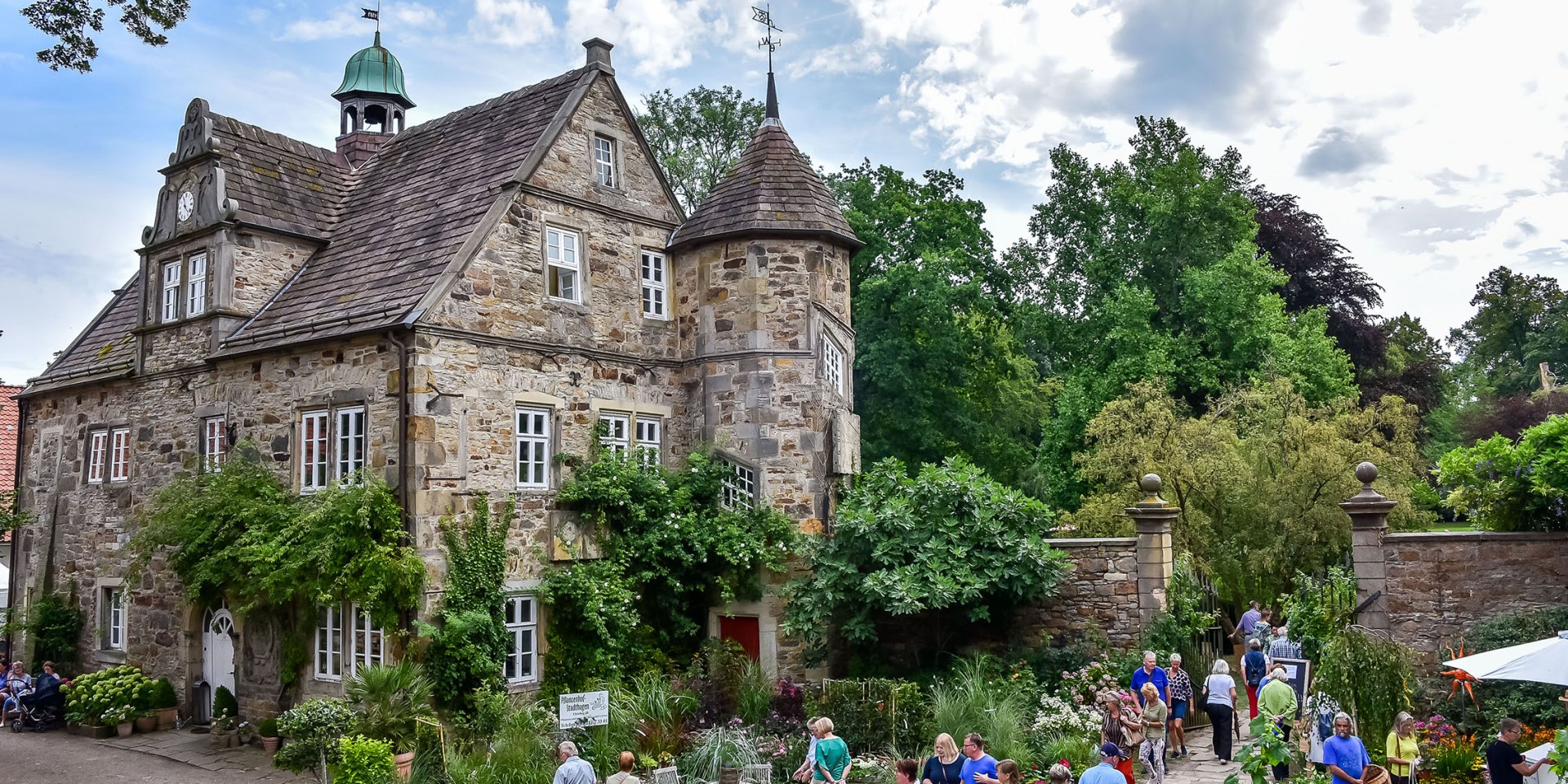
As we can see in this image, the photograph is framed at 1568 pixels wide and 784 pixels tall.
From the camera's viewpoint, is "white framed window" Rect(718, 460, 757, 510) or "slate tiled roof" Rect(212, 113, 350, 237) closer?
"white framed window" Rect(718, 460, 757, 510)

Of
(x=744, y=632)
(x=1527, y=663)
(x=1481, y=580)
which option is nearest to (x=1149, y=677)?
(x=1527, y=663)

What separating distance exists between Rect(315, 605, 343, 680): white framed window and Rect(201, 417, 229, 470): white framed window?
3.61m

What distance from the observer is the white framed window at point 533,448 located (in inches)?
640

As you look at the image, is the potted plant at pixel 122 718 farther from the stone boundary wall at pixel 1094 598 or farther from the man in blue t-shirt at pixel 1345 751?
the man in blue t-shirt at pixel 1345 751

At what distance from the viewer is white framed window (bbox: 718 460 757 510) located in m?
17.6

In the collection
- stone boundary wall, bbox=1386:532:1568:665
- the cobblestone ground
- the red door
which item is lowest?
the cobblestone ground

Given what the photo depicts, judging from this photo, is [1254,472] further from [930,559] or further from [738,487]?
[738,487]

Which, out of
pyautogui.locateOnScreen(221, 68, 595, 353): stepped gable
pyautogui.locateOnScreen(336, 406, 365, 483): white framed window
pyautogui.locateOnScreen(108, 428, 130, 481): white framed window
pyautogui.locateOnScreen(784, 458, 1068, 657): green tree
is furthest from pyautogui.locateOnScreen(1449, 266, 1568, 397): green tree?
pyautogui.locateOnScreen(108, 428, 130, 481): white framed window

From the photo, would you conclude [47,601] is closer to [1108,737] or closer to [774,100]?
[774,100]

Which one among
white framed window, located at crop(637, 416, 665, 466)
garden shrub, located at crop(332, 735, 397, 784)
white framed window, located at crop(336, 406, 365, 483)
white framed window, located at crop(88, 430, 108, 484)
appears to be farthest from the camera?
white framed window, located at crop(88, 430, 108, 484)

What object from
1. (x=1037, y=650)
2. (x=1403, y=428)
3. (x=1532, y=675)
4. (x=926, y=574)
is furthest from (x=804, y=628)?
(x=1403, y=428)

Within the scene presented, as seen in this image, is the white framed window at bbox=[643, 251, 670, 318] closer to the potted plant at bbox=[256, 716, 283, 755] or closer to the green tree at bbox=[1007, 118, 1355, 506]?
the potted plant at bbox=[256, 716, 283, 755]

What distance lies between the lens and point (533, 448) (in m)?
16.4

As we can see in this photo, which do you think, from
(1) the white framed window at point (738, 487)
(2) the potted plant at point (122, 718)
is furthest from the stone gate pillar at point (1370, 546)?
(2) the potted plant at point (122, 718)
